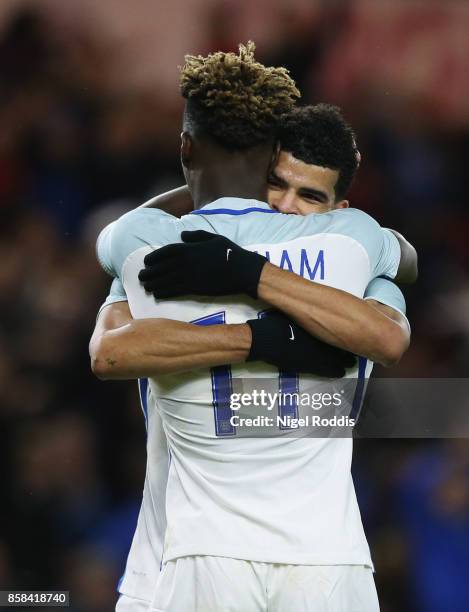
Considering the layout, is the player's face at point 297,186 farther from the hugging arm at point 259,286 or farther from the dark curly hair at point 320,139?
the hugging arm at point 259,286

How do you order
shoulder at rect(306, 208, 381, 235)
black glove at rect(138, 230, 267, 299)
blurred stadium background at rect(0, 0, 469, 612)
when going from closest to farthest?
black glove at rect(138, 230, 267, 299), shoulder at rect(306, 208, 381, 235), blurred stadium background at rect(0, 0, 469, 612)

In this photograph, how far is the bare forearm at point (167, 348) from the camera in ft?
5.89

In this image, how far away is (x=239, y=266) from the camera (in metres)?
1.78

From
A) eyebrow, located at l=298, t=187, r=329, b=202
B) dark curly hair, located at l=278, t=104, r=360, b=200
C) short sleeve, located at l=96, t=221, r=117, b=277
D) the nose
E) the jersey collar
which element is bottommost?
short sleeve, located at l=96, t=221, r=117, b=277

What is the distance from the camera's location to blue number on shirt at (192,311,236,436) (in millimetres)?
1844

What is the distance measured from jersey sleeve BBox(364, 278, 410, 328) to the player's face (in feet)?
1.10

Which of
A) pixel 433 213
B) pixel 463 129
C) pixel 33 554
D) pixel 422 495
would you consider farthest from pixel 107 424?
pixel 463 129

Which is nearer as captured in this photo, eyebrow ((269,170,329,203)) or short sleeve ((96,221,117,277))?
short sleeve ((96,221,117,277))

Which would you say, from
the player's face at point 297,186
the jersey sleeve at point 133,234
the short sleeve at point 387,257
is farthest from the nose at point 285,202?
the jersey sleeve at point 133,234

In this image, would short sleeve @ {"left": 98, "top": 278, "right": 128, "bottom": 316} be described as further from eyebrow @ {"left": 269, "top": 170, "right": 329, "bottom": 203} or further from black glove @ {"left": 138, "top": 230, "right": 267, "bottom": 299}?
eyebrow @ {"left": 269, "top": 170, "right": 329, "bottom": 203}

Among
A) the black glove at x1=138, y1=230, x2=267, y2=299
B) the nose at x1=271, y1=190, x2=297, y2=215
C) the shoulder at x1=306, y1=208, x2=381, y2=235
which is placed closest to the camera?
the black glove at x1=138, y1=230, x2=267, y2=299

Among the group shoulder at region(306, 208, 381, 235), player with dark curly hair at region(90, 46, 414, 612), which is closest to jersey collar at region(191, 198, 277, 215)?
player with dark curly hair at region(90, 46, 414, 612)

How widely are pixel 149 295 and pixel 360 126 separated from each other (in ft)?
8.69

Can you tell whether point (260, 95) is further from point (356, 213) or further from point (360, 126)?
point (360, 126)
